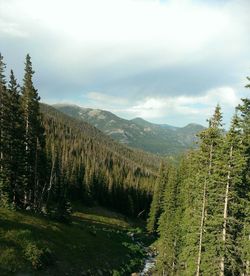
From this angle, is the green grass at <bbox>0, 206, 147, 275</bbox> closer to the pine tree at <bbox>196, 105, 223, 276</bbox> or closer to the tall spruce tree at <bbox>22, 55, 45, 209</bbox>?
the tall spruce tree at <bbox>22, 55, 45, 209</bbox>

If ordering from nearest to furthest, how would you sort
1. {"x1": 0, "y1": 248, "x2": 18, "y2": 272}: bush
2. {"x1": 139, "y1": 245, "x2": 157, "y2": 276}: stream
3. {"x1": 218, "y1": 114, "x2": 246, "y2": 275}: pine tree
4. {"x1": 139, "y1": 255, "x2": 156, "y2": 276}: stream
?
{"x1": 218, "y1": 114, "x2": 246, "y2": 275}: pine tree
{"x1": 0, "y1": 248, "x2": 18, "y2": 272}: bush
{"x1": 139, "y1": 255, "x2": 156, "y2": 276}: stream
{"x1": 139, "y1": 245, "x2": 157, "y2": 276}: stream

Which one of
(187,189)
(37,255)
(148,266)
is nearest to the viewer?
(37,255)

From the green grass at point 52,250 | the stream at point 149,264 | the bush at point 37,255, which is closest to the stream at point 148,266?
the stream at point 149,264

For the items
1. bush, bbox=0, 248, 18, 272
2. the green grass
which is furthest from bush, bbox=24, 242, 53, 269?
bush, bbox=0, 248, 18, 272

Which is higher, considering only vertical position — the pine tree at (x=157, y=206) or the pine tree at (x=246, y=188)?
the pine tree at (x=246, y=188)

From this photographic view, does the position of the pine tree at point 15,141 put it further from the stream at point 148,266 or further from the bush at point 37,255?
the stream at point 148,266

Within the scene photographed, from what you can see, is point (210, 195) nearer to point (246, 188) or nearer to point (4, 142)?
point (246, 188)

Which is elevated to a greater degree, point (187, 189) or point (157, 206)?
point (187, 189)

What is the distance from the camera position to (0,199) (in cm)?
4428

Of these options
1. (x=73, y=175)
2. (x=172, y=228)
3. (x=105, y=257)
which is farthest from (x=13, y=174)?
(x=73, y=175)

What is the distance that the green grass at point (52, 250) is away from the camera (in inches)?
1287

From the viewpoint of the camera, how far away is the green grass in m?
32.7

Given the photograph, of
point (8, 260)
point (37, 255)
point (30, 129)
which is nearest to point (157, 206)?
point (30, 129)

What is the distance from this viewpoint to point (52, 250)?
37.7 meters
